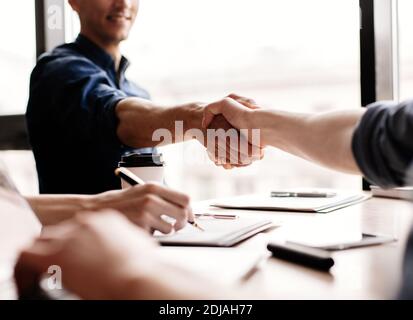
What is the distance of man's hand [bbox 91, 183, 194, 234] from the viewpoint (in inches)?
25.6

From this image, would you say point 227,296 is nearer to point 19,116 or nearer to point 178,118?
point 178,118

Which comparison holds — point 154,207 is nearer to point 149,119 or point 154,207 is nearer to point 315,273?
point 315,273

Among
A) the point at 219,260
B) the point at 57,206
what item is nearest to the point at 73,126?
the point at 57,206

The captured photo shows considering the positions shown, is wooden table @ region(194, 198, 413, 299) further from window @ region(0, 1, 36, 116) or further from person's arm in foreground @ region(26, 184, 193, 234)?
window @ region(0, 1, 36, 116)

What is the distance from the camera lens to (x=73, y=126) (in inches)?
52.5

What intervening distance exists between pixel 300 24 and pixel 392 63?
378mm

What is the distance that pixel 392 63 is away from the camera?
1.56 metres

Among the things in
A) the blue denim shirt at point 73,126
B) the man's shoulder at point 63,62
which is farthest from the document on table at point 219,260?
the man's shoulder at point 63,62

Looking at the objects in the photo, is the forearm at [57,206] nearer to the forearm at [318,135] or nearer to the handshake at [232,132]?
the forearm at [318,135]

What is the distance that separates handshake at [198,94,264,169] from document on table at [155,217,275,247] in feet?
1.18

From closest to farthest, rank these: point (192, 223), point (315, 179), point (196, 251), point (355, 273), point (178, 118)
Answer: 1. point (355, 273)
2. point (196, 251)
3. point (192, 223)
4. point (178, 118)
5. point (315, 179)

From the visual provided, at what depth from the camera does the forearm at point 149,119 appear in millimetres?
1271

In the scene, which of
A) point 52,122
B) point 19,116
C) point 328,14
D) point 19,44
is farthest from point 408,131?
point 19,44

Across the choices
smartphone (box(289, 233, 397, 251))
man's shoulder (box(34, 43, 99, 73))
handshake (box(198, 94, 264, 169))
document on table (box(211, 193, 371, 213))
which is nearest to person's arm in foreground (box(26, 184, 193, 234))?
smartphone (box(289, 233, 397, 251))
